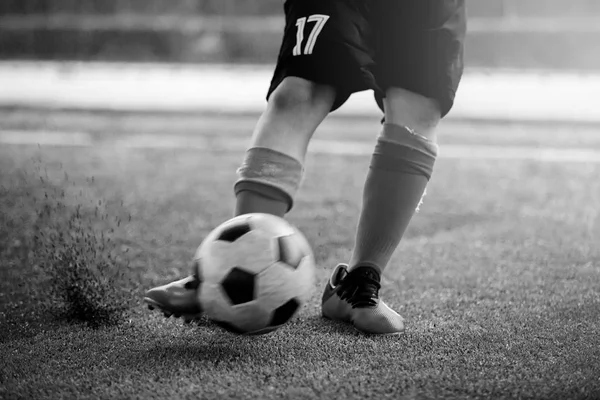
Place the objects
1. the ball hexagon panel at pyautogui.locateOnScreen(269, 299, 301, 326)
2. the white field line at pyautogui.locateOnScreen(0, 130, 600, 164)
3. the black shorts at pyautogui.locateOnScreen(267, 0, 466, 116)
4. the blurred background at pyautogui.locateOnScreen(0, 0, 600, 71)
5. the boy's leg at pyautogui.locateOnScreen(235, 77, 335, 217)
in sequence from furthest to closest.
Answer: the blurred background at pyautogui.locateOnScreen(0, 0, 600, 71), the white field line at pyautogui.locateOnScreen(0, 130, 600, 164), the black shorts at pyautogui.locateOnScreen(267, 0, 466, 116), the boy's leg at pyautogui.locateOnScreen(235, 77, 335, 217), the ball hexagon panel at pyautogui.locateOnScreen(269, 299, 301, 326)

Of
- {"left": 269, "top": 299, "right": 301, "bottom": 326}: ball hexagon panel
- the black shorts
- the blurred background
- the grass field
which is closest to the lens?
the grass field

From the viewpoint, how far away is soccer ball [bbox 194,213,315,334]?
239 cm

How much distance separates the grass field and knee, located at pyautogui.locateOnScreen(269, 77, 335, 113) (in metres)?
0.70

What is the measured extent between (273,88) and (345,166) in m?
4.18

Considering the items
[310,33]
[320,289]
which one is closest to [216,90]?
[320,289]

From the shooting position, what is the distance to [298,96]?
2.69 m

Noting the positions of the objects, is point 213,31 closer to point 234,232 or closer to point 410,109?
point 410,109

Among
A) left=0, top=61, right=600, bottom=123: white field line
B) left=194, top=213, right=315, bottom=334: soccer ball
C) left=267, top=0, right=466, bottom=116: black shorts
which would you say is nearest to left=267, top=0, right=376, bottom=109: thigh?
left=267, top=0, right=466, bottom=116: black shorts

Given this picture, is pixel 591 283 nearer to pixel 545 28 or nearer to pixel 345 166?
pixel 345 166

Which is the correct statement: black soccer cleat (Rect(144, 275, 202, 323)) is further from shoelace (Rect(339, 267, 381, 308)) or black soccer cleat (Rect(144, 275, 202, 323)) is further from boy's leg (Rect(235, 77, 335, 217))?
shoelace (Rect(339, 267, 381, 308))

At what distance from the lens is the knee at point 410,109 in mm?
2869

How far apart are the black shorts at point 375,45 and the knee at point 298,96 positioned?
0.10 feet

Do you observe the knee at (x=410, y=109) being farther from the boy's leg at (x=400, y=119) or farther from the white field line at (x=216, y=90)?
the white field line at (x=216, y=90)

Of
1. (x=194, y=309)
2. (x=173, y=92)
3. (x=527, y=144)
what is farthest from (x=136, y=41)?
(x=194, y=309)
